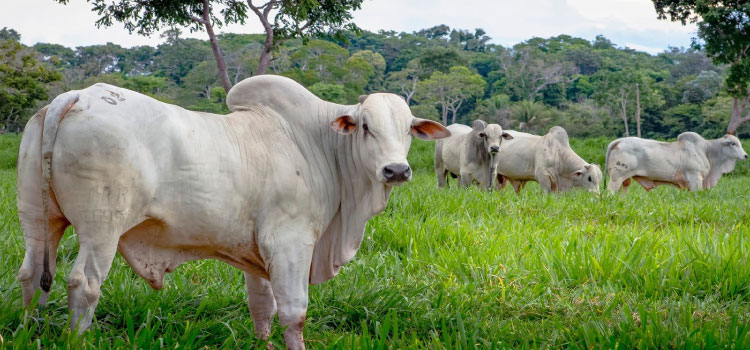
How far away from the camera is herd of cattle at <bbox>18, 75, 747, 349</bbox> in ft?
6.88

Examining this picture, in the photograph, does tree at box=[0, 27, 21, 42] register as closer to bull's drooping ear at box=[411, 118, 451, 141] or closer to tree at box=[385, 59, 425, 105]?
tree at box=[385, 59, 425, 105]

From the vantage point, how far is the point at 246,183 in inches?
95.1

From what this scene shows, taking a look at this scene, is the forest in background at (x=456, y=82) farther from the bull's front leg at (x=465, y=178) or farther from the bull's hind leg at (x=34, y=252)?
the bull's hind leg at (x=34, y=252)

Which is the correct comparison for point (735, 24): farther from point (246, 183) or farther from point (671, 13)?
point (246, 183)

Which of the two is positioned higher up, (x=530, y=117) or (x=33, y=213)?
(x=33, y=213)

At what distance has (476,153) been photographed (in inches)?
373

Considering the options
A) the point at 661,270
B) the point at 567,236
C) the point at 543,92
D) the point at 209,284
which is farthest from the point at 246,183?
the point at 543,92

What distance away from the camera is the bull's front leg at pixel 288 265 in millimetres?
2438

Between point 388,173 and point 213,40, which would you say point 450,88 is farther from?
point 388,173

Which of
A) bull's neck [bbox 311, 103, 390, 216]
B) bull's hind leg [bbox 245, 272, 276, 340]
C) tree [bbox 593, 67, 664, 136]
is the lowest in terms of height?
tree [bbox 593, 67, 664, 136]

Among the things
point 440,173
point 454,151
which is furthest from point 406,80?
point 454,151

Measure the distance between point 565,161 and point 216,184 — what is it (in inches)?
326

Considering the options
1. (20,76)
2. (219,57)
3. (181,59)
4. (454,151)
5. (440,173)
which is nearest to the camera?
(454,151)

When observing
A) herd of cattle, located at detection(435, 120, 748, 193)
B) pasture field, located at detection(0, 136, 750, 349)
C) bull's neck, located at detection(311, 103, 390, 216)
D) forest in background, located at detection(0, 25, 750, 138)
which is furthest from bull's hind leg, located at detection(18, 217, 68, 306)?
forest in background, located at detection(0, 25, 750, 138)
